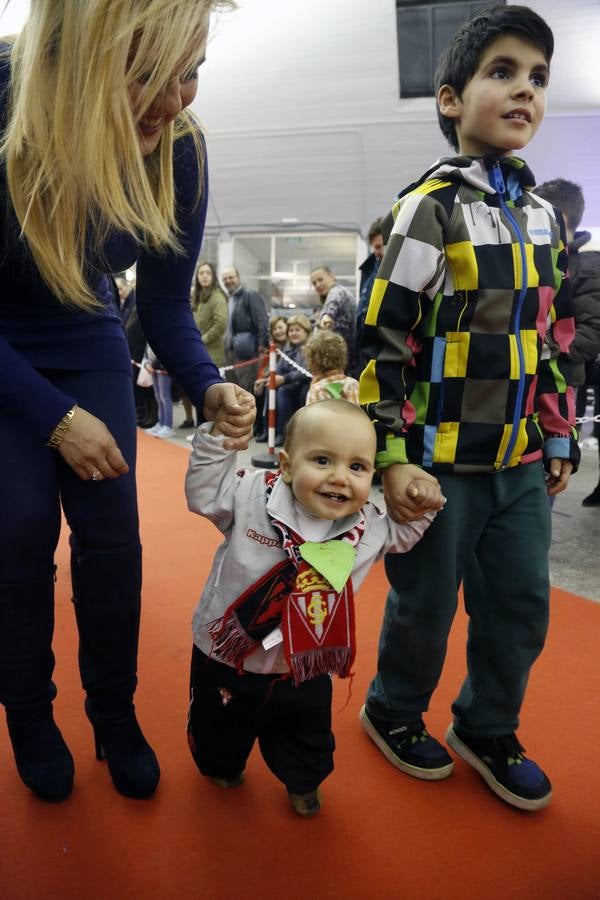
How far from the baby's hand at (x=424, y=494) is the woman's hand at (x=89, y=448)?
0.54 m

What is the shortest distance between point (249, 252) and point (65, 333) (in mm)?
14124

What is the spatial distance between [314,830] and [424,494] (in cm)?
71

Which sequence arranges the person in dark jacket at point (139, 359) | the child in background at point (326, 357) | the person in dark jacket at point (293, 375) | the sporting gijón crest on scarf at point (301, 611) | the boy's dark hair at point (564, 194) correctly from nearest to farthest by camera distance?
the sporting gijón crest on scarf at point (301, 611) < the boy's dark hair at point (564, 194) < the child in background at point (326, 357) < the person in dark jacket at point (293, 375) < the person in dark jacket at point (139, 359)

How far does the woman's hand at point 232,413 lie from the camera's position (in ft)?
4.09

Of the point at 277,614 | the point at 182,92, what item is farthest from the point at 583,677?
the point at 182,92

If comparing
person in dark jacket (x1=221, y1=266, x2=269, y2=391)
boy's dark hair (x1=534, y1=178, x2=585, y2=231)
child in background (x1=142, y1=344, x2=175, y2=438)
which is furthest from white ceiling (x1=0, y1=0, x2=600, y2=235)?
boy's dark hair (x1=534, y1=178, x2=585, y2=231)

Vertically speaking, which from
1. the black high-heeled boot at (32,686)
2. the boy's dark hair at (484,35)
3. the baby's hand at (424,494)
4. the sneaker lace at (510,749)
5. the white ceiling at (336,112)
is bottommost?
the sneaker lace at (510,749)

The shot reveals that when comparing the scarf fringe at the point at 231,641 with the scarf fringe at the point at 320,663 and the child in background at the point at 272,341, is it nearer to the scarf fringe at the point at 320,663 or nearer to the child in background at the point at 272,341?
the scarf fringe at the point at 320,663

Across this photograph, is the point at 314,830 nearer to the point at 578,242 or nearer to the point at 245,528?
the point at 245,528

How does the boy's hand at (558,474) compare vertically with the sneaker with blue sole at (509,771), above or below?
above

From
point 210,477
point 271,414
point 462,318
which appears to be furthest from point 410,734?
point 271,414

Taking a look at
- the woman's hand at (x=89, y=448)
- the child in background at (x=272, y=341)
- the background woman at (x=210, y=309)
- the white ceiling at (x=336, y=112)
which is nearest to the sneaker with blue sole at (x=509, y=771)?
the woman's hand at (x=89, y=448)

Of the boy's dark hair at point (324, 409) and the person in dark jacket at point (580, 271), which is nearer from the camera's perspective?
the boy's dark hair at point (324, 409)

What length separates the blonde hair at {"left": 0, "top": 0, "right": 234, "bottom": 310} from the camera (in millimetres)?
852
